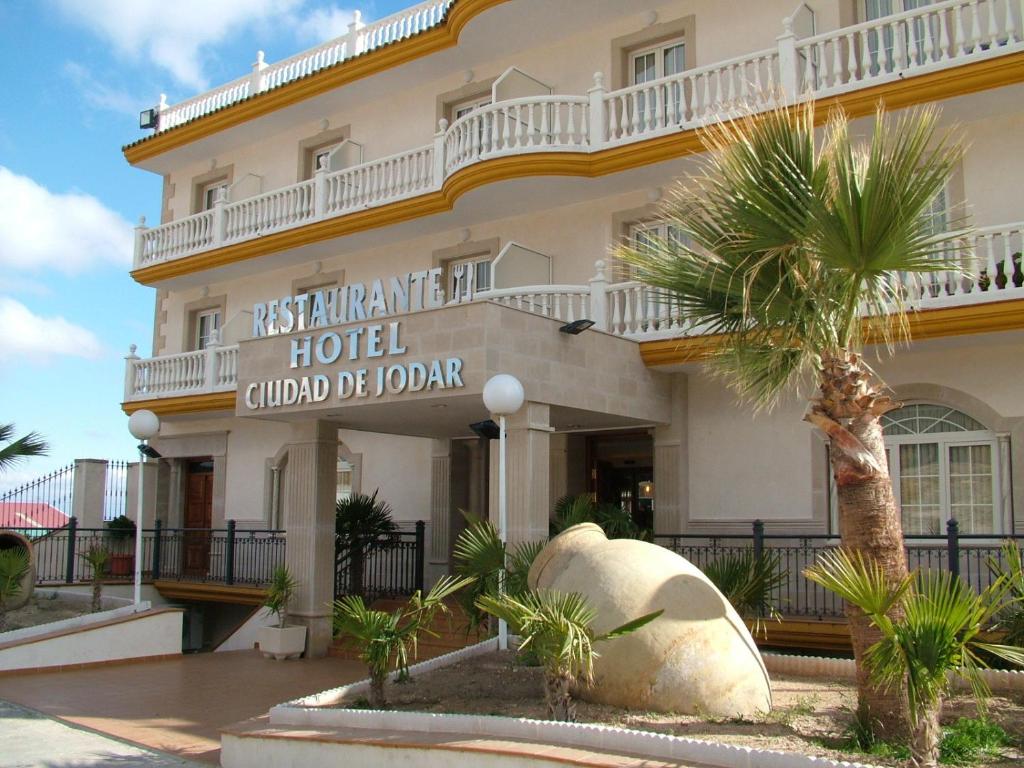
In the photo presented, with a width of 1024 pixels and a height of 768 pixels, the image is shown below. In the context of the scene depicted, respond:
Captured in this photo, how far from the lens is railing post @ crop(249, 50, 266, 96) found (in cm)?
2197

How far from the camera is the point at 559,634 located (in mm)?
7758

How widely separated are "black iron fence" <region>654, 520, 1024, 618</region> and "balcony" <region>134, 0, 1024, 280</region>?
573 cm

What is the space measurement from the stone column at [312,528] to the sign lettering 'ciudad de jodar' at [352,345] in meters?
1.18

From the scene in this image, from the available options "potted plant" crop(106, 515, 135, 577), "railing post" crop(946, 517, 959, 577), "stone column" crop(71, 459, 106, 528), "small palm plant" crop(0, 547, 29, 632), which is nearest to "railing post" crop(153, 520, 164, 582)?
"potted plant" crop(106, 515, 135, 577)

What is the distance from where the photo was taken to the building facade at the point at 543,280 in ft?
41.8

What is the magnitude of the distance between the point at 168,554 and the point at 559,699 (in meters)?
15.6

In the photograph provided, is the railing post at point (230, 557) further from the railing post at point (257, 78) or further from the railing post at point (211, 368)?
the railing post at point (257, 78)

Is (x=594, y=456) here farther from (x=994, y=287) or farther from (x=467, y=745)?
(x=467, y=745)

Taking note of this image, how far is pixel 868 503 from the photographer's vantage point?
7.50m

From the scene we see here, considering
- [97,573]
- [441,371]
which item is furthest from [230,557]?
[441,371]

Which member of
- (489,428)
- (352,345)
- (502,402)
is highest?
(352,345)

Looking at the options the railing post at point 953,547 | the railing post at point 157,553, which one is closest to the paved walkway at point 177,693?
the railing post at point 157,553

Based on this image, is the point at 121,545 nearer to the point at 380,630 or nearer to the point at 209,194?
the point at 209,194

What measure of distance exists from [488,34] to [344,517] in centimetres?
894
